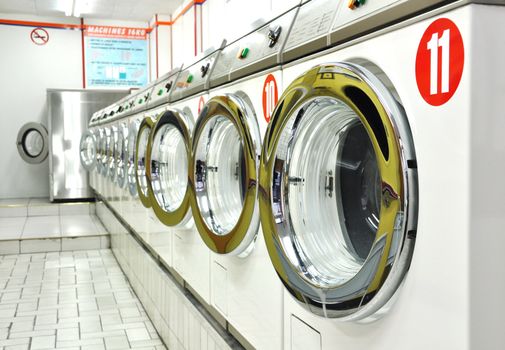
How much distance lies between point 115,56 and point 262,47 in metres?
8.44

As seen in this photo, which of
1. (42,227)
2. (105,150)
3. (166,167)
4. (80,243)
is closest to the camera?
(166,167)

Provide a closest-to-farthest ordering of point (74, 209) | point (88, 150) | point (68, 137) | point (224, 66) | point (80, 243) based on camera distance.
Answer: point (224, 66) → point (80, 243) → point (88, 150) → point (74, 209) → point (68, 137)

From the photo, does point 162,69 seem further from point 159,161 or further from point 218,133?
point 218,133

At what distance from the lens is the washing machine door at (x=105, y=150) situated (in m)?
5.38

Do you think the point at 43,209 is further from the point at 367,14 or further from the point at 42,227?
the point at 367,14

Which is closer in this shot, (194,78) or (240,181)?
(240,181)

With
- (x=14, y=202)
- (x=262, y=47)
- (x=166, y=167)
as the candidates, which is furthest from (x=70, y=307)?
(x=14, y=202)

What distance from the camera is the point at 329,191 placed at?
58.3 inches

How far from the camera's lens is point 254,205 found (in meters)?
1.69

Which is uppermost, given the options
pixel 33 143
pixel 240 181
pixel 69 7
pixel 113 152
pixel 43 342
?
pixel 69 7

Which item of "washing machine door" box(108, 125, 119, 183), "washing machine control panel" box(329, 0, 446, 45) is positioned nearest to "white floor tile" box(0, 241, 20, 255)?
"washing machine door" box(108, 125, 119, 183)

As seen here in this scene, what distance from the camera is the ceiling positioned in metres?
8.41

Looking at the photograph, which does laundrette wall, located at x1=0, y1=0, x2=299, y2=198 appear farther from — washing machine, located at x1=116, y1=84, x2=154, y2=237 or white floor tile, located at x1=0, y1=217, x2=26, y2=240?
washing machine, located at x1=116, y1=84, x2=154, y2=237

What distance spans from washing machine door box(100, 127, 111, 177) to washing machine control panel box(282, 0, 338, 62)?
399 cm
